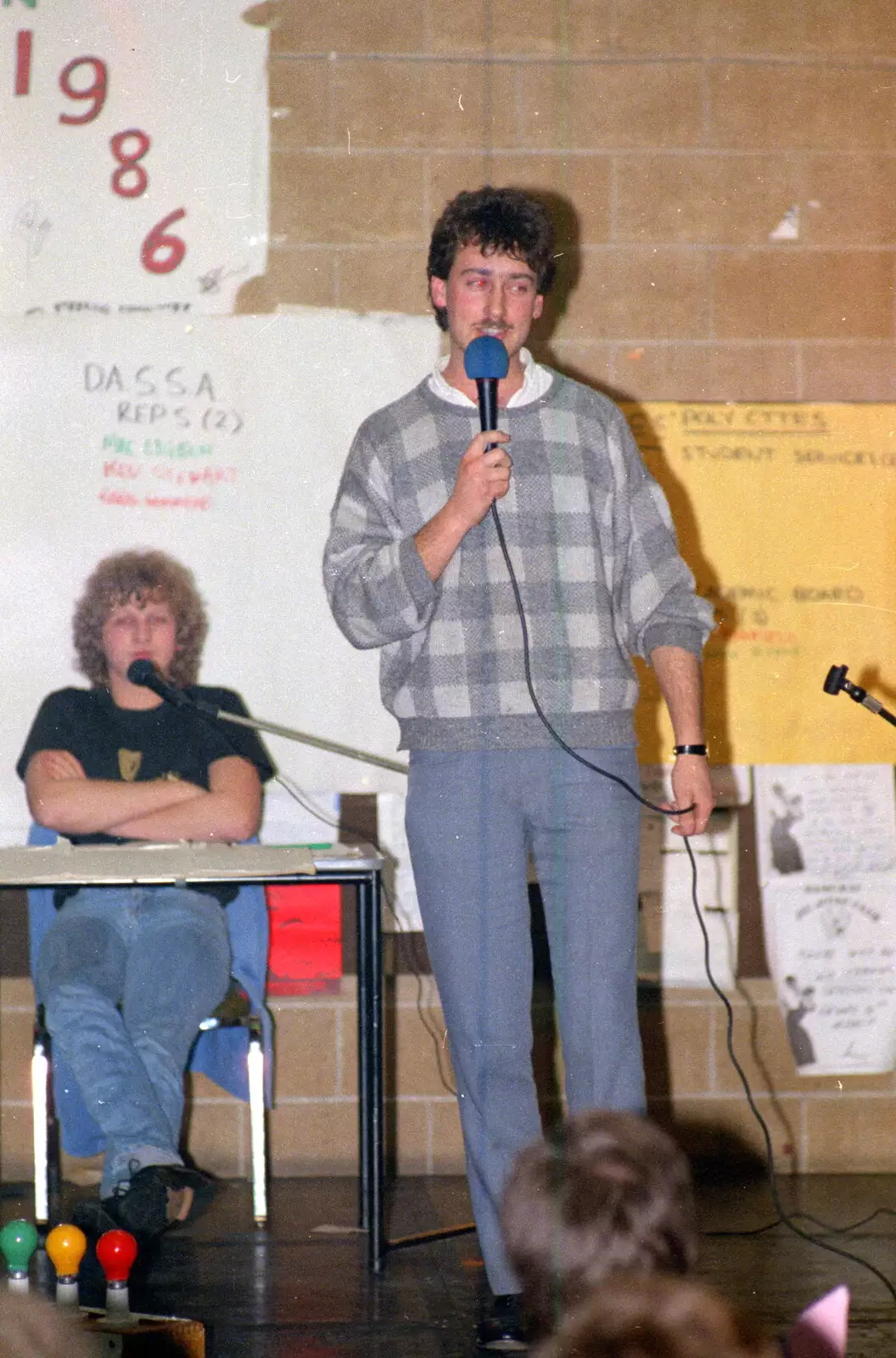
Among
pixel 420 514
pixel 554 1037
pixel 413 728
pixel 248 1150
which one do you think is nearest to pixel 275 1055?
pixel 248 1150

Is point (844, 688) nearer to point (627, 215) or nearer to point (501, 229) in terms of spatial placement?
point (501, 229)

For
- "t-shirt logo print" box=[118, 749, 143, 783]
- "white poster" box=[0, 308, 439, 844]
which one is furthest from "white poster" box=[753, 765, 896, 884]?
"t-shirt logo print" box=[118, 749, 143, 783]

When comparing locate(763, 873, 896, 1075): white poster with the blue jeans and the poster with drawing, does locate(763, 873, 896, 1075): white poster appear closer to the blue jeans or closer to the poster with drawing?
the poster with drawing

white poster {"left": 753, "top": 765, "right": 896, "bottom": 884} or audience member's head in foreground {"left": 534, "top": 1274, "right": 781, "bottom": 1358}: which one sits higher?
white poster {"left": 753, "top": 765, "right": 896, "bottom": 884}

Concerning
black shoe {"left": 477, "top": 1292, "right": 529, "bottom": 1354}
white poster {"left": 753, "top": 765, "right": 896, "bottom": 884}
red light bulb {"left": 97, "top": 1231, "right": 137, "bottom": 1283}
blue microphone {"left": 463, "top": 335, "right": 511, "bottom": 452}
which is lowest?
black shoe {"left": 477, "top": 1292, "right": 529, "bottom": 1354}

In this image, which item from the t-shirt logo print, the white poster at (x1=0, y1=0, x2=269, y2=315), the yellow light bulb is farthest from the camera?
the white poster at (x1=0, y1=0, x2=269, y2=315)

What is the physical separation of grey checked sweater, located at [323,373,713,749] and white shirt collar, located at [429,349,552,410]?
0.01 m

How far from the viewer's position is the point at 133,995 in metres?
2.79

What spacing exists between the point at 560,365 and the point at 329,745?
3.48 feet

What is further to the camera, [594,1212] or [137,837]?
[137,837]

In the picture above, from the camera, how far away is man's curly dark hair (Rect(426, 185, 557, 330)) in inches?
90.5

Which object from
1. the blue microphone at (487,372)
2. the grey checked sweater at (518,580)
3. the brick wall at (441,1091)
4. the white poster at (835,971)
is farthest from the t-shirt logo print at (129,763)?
the white poster at (835,971)

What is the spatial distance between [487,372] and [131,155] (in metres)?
1.46

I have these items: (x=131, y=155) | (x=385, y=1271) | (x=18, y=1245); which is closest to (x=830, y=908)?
(x=385, y=1271)
